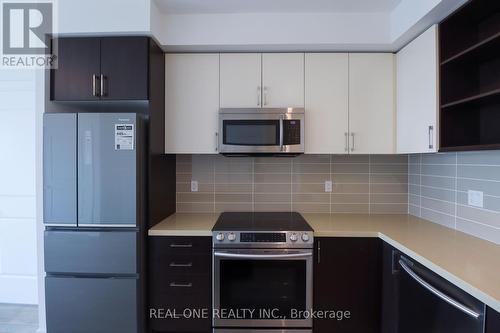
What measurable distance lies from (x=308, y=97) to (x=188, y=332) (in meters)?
1.98

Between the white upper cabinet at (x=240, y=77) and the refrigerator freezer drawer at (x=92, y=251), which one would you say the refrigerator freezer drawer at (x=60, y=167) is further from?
the white upper cabinet at (x=240, y=77)

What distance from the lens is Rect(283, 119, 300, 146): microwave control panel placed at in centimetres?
218

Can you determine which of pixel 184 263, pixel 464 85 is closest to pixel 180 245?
pixel 184 263

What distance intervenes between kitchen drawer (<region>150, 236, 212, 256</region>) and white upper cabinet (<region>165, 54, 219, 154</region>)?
0.70m

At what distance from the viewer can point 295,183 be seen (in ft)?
8.42

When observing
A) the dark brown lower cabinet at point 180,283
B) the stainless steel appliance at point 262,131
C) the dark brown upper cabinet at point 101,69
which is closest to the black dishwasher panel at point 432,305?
the stainless steel appliance at point 262,131

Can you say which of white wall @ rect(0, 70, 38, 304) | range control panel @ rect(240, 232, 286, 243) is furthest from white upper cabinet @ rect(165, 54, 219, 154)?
white wall @ rect(0, 70, 38, 304)

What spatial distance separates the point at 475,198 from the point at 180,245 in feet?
6.43

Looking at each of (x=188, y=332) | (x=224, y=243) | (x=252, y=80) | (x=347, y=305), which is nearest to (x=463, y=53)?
(x=252, y=80)

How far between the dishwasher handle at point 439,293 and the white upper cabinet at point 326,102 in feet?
3.28

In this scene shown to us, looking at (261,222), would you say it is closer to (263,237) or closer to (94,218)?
(263,237)

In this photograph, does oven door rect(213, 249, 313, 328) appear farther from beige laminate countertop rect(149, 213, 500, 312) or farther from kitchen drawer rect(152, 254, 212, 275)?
beige laminate countertop rect(149, 213, 500, 312)

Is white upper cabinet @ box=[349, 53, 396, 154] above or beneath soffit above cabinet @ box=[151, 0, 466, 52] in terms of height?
beneath

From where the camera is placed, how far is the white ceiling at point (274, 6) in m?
2.00
